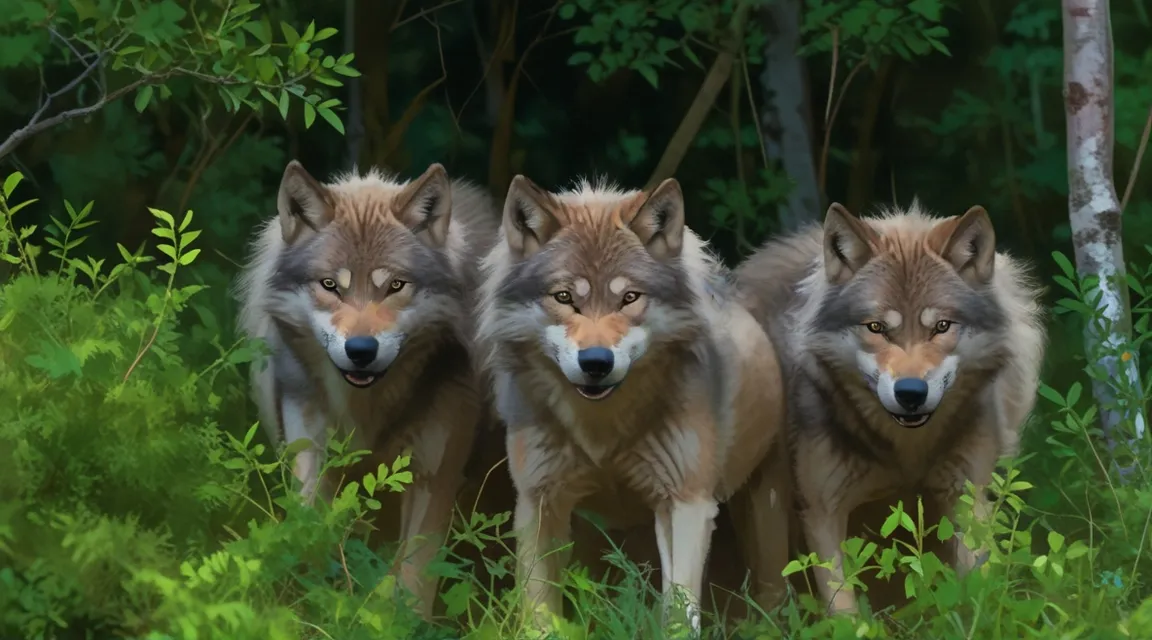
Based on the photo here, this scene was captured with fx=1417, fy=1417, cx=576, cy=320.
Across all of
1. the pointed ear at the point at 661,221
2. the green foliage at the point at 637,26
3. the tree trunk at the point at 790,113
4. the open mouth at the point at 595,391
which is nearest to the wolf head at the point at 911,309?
the pointed ear at the point at 661,221

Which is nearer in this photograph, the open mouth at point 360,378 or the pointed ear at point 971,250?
the open mouth at point 360,378

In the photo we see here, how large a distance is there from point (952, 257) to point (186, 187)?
542cm

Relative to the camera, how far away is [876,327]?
5.56 meters

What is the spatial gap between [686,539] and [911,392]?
1014 mm

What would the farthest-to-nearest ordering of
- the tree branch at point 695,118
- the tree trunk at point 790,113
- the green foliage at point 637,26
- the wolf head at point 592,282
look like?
the tree branch at point 695,118 < the tree trunk at point 790,113 < the green foliage at point 637,26 < the wolf head at point 592,282

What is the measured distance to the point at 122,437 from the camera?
4.84 metres

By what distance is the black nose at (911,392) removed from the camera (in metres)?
5.24

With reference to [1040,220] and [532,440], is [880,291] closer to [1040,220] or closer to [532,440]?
[532,440]

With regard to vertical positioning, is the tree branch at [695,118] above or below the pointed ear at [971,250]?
below

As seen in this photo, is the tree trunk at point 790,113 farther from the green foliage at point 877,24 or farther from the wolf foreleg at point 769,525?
the wolf foreleg at point 769,525

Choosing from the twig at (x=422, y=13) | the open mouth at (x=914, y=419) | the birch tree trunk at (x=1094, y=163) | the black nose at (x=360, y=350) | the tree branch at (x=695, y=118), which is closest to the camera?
the open mouth at (x=914, y=419)

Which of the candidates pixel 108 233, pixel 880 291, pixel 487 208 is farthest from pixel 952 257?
pixel 108 233

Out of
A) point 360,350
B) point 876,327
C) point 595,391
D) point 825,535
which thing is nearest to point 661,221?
point 595,391

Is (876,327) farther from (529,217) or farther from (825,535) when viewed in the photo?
(529,217)
